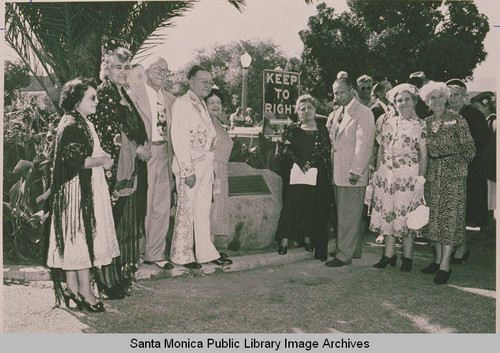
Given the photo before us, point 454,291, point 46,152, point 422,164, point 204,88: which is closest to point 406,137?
point 422,164

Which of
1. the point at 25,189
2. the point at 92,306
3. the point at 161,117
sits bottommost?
the point at 92,306

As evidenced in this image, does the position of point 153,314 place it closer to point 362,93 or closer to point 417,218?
point 417,218

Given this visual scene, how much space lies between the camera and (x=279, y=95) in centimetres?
718

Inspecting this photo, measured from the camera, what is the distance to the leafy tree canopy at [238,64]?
1604 inches

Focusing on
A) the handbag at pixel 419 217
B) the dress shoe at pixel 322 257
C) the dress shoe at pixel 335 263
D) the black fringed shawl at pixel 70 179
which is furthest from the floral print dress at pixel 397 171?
the black fringed shawl at pixel 70 179

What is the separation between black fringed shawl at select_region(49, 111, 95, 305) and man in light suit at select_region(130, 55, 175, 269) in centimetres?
120

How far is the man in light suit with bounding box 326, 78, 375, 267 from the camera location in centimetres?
585

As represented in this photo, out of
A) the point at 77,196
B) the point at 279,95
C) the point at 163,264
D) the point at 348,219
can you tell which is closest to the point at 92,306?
the point at 77,196

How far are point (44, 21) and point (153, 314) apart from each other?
3.71 m

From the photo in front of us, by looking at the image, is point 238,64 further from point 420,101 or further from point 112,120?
point 112,120

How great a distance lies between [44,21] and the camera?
5.94 m

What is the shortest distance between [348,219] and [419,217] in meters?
0.92

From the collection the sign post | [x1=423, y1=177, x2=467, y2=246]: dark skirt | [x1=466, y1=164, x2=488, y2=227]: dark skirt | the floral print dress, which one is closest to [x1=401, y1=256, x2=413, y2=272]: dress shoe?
the floral print dress

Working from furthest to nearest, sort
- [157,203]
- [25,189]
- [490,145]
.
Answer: [490,145], [25,189], [157,203]
